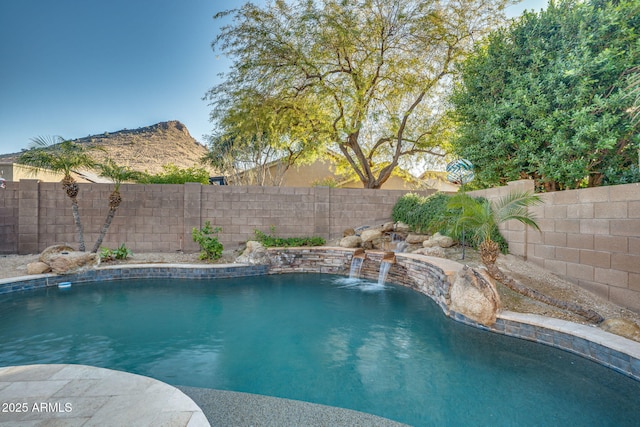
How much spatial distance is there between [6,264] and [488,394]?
1114 centimetres

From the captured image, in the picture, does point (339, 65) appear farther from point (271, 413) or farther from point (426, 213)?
point (271, 413)

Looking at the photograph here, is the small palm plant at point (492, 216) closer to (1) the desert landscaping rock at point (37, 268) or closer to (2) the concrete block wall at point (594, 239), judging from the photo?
(2) the concrete block wall at point (594, 239)

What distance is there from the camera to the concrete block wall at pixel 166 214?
9539mm

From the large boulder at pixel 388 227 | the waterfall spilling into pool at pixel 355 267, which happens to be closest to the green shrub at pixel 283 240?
the waterfall spilling into pool at pixel 355 267

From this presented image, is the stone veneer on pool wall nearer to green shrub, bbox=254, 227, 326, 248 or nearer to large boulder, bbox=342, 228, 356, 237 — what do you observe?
green shrub, bbox=254, 227, 326, 248

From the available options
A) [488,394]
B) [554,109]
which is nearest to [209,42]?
[554,109]

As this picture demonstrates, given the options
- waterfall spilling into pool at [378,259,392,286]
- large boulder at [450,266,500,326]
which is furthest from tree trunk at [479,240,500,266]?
waterfall spilling into pool at [378,259,392,286]

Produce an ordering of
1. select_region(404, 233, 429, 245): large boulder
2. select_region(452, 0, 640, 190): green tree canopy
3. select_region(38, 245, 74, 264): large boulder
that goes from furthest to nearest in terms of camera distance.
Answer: select_region(404, 233, 429, 245): large boulder < select_region(38, 245, 74, 264): large boulder < select_region(452, 0, 640, 190): green tree canopy

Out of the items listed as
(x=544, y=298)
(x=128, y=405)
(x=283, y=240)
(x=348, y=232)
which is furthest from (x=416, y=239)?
(x=128, y=405)

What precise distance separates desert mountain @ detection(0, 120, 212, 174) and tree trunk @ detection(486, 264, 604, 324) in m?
33.8

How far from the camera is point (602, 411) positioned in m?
2.91

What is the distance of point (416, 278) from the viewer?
7273mm

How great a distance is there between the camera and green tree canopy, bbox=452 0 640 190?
578 centimetres

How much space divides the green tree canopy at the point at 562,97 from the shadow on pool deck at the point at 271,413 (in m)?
6.06
